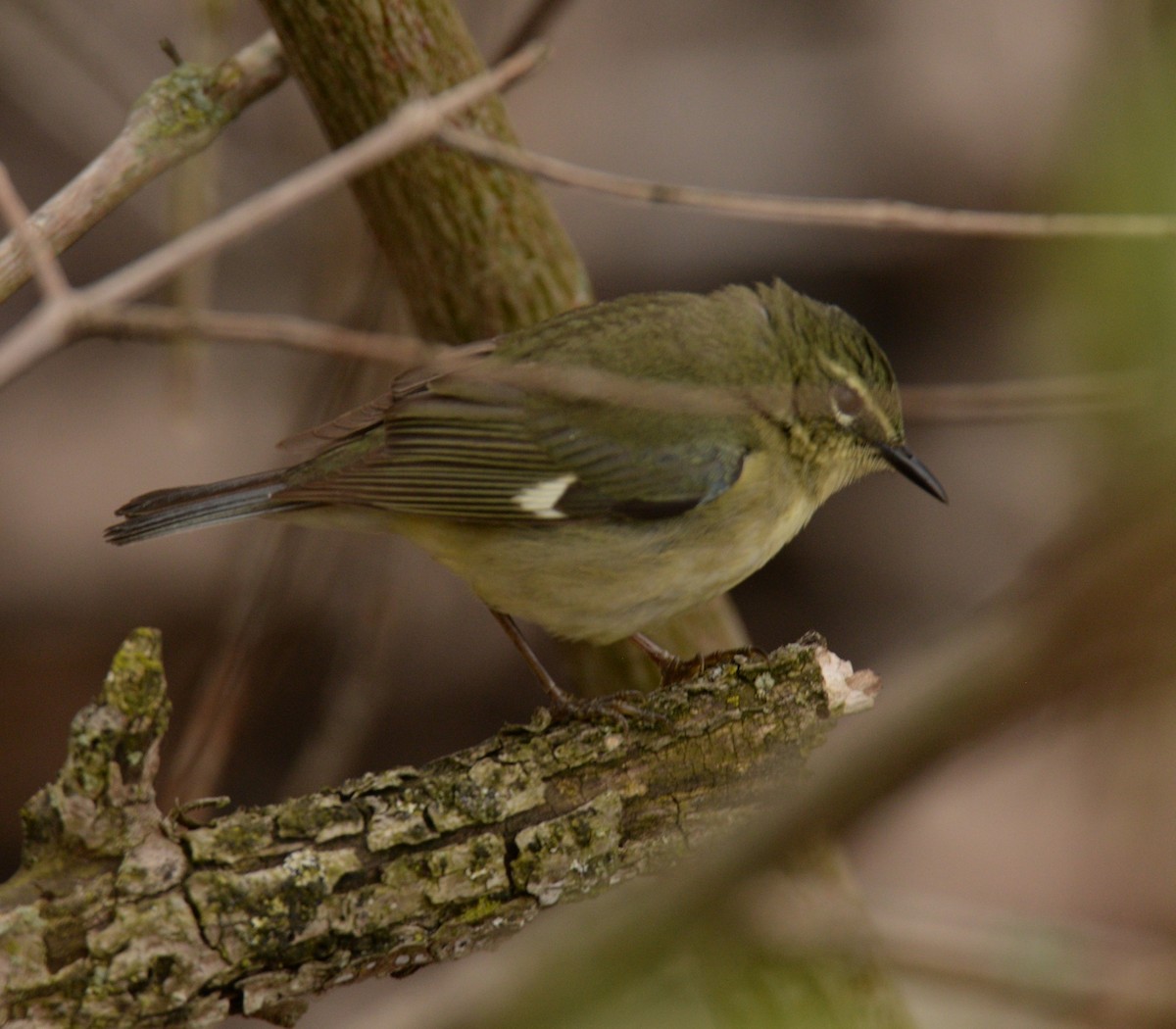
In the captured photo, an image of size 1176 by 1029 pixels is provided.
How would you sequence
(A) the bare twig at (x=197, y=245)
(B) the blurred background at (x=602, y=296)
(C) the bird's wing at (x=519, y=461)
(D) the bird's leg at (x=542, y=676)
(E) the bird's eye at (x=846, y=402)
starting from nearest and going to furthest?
1. (A) the bare twig at (x=197, y=245)
2. (D) the bird's leg at (x=542, y=676)
3. (C) the bird's wing at (x=519, y=461)
4. (E) the bird's eye at (x=846, y=402)
5. (B) the blurred background at (x=602, y=296)

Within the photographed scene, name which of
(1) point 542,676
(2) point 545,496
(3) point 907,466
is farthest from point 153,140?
(3) point 907,466

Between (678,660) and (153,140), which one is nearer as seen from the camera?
(153,140)

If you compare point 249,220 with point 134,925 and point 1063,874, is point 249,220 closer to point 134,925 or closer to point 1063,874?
point 134,925

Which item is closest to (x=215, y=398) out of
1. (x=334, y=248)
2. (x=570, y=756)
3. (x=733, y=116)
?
(x=334, y=248)

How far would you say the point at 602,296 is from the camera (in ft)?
19.6

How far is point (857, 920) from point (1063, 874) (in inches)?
119

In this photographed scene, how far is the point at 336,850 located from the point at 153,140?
157 centimetres

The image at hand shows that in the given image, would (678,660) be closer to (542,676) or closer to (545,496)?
(542,676)

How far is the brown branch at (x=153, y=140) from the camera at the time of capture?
2.60 m

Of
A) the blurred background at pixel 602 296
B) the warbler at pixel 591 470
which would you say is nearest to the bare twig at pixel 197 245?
the warbler at pixel 591 470

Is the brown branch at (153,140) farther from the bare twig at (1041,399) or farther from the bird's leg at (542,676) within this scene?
the bare twig at (1041,399)

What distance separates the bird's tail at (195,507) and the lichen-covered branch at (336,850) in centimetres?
110

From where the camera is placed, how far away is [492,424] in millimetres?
3637

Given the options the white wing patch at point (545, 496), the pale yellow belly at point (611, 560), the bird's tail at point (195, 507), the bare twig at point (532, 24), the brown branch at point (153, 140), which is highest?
the bare twig at point (532, 24)
